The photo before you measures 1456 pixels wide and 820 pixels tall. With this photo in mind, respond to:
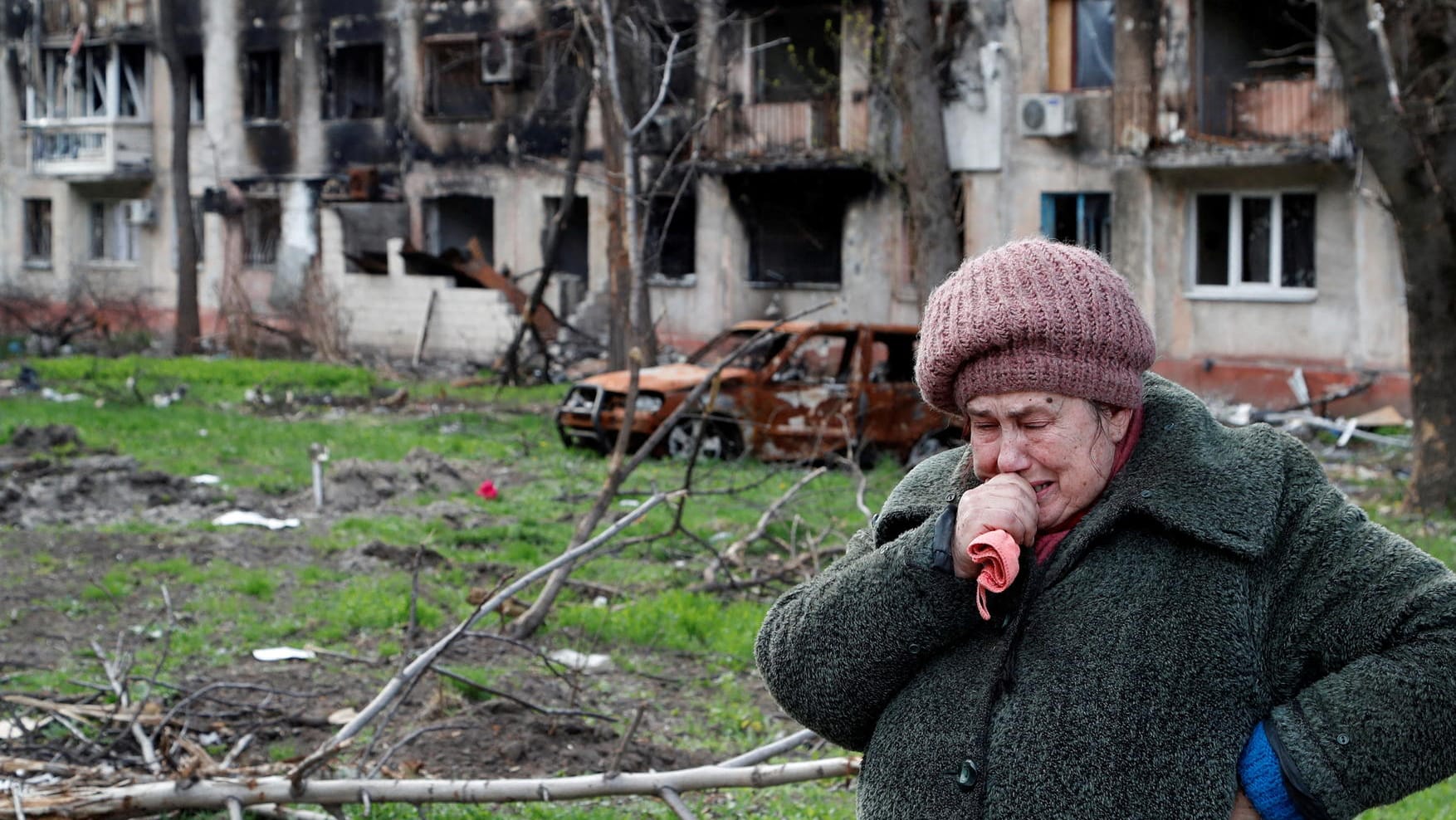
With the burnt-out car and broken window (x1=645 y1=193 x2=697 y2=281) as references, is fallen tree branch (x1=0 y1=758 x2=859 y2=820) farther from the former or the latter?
broken window (x1=645 y1=193 x2=697 y2=281)

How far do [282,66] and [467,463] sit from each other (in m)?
20.1

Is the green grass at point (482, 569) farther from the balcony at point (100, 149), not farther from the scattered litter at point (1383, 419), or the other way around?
the balcony at point (100, 149)

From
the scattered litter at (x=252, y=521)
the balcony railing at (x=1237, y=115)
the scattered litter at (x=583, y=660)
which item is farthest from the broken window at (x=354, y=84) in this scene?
the scattered litter at (x=583, y=660)

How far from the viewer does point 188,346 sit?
99.4ft

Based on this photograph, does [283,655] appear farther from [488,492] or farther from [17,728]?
[488,492]

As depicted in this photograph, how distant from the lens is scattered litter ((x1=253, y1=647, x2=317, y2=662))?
7.62 m

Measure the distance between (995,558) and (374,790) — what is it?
298cm

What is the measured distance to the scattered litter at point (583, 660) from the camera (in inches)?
297

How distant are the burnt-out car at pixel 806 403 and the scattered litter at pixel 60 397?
27.6 ft

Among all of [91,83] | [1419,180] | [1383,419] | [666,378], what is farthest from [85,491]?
[91,83]

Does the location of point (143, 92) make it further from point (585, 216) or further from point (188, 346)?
point (585, 216)

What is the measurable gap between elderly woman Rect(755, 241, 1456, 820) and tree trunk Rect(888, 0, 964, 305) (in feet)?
58.0

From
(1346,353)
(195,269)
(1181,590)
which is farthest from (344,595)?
(195,269)

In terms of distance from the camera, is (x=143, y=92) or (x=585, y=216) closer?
(x=585, y=216)
